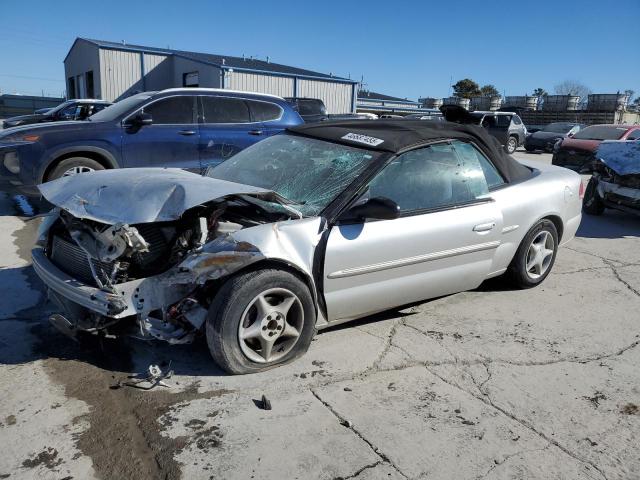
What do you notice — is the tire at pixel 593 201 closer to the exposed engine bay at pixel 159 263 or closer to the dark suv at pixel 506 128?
the exposed engine bay at pixel 159 263

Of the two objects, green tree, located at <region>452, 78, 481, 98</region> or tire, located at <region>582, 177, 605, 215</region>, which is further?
green tree, located at <region>452, 78, 481, 98</region>

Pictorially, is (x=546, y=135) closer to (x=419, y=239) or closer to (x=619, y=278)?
(x=619, y=278)

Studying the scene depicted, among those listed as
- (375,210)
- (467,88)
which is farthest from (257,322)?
(467,88)

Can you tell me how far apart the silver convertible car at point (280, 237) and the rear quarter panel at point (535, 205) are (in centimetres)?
3

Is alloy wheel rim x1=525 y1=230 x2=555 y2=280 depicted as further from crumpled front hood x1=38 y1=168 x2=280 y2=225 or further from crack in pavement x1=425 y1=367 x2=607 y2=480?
crumpled front hood x1=38 y1=168 x2=280 y2=225

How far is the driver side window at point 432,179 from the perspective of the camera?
3.63m

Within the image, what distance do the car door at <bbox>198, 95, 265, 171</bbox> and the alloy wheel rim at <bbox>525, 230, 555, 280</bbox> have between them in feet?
14.6

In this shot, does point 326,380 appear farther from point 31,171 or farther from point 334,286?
point 31,171

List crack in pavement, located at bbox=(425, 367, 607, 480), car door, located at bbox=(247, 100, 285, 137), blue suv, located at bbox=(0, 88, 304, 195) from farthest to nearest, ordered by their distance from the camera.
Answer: car door, located at bbox=(247, 100, 285, 137) → blue suv, located at bbox=(0, 88, 304, 195) → crack in pavement, located at bbox=(425, 367, 607, 480)

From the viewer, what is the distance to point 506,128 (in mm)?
21297

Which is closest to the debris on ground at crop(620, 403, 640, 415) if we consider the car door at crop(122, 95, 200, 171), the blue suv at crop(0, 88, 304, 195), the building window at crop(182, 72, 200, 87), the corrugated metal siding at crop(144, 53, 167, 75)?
the blue suv at crop(0, 88, 304, 195)

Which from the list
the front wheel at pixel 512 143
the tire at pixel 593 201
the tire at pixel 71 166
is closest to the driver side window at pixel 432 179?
the tire at pixel 71 166

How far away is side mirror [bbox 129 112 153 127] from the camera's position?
7.02 meters

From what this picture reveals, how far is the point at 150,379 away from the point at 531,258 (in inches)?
136
